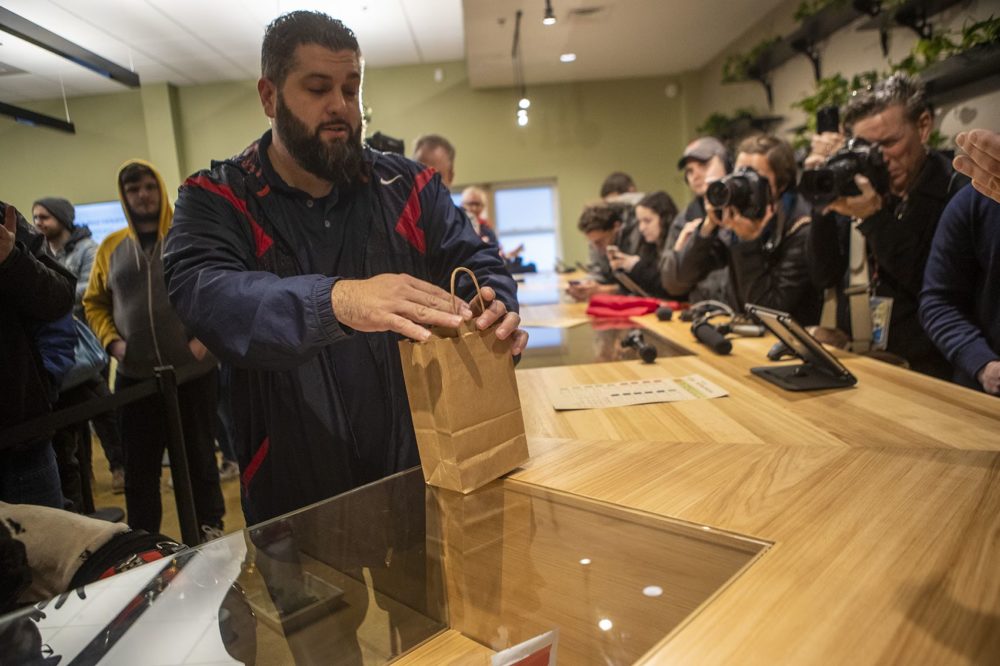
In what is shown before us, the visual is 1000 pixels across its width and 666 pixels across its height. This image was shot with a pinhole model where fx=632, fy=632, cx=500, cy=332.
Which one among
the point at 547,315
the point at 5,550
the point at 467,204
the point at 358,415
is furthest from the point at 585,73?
the point at 5,550

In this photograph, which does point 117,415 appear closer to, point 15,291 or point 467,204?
point 15,291

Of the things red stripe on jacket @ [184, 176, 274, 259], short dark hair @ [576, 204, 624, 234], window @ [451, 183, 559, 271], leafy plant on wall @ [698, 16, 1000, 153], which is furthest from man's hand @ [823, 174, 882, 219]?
window @ [451, 183, 559, 271]

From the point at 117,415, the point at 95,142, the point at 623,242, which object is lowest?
the point at 117,415

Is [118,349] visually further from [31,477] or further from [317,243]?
[317,243]


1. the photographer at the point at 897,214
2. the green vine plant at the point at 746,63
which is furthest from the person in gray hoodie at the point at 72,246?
the green vine plant at the point at 746,63

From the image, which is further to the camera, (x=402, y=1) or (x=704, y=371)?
(x=402, y=1)

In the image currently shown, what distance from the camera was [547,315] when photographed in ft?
9.34

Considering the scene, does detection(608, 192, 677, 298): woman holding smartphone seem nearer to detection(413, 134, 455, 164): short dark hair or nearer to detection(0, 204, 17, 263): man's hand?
detection(413, 134, 455, 164): short dark hair

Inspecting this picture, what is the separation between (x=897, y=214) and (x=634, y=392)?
1.04m

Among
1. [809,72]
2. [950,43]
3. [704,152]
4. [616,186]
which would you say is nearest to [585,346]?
[704,152]

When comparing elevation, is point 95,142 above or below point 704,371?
above

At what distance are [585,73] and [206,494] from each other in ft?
20.4

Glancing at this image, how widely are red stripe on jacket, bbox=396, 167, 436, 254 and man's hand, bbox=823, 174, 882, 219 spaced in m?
1.26

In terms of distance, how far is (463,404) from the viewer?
2.75ft
